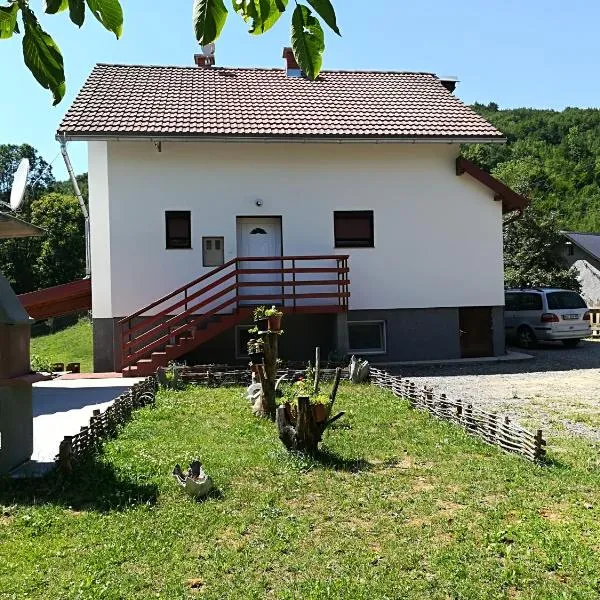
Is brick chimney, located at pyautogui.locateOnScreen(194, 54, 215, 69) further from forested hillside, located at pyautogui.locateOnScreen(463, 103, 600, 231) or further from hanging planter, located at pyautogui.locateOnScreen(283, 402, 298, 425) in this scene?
forested hillside, located at pyautogui.locateOnScreen(463, 103, 600, 231)

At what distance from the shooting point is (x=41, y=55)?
185 cm

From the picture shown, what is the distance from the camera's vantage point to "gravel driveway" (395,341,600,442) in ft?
32.5

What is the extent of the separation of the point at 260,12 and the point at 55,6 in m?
0.60

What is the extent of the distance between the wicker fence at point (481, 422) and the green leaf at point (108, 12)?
21.7 ft

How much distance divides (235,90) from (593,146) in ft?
155

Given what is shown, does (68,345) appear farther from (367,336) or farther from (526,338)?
(526,338)

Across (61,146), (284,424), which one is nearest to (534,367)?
(284,424)

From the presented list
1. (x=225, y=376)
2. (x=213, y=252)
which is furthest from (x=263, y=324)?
(x=213, y=252)

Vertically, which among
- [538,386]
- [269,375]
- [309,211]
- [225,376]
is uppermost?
[309,211]

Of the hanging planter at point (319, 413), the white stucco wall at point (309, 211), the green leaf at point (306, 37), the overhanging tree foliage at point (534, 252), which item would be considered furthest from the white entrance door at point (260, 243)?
the overhanging tree foliage at point (534, 252)

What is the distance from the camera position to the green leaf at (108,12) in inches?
68.5

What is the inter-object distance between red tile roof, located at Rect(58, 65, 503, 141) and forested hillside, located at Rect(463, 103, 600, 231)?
32.9 meters

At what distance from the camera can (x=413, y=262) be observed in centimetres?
1744

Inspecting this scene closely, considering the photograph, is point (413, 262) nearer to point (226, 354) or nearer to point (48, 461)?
point (226, 354)
